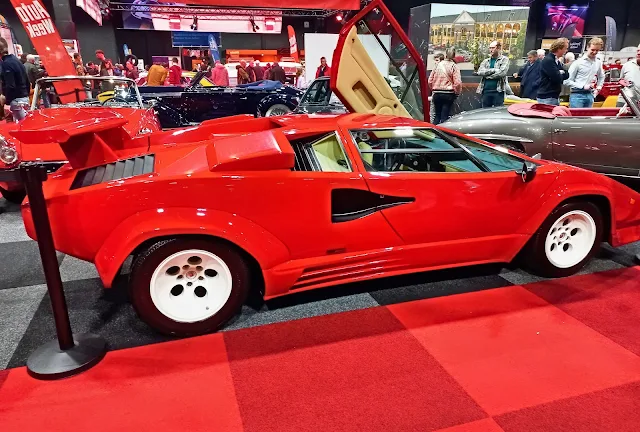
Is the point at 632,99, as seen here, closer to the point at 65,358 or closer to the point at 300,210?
the point at 300,210

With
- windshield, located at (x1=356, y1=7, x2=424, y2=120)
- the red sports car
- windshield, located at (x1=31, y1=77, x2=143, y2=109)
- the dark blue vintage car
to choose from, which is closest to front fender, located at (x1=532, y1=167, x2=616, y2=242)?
windshield, located at (x1=356, y1=7, x2=424, y2=120)

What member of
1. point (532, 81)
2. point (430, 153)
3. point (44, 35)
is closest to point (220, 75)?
point (44, 35)

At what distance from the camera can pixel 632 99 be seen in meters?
4.87

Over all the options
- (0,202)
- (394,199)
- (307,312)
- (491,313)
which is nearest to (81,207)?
(307,312)

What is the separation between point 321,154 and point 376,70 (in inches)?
58.4

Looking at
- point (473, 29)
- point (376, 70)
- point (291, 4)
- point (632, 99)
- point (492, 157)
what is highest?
point (291, 4)

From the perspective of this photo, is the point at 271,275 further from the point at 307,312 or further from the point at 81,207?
the point at 81,207

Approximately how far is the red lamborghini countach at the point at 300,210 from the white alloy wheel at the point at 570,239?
1 cm

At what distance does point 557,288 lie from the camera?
3.20 metres

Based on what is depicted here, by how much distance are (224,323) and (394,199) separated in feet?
4.18

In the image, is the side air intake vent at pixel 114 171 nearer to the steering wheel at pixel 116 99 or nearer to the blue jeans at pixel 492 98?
the steering wheel at pixel 116 99

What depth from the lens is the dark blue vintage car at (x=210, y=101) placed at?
28.3 ft

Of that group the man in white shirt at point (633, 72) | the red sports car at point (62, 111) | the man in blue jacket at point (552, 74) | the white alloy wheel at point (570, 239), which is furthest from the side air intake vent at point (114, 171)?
the man in blue jacket at point (552, 74)

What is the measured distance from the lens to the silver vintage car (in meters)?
4.86
